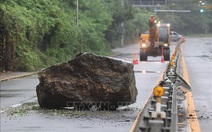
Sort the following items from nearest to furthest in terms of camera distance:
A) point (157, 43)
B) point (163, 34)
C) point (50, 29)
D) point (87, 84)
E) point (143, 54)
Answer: point (87, 84)
point (50, 29)
point (157, 43)
point (163, 34)
point (143, 54)

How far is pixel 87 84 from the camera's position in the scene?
13.9 m

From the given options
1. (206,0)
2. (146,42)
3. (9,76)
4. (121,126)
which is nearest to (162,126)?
(121,126)

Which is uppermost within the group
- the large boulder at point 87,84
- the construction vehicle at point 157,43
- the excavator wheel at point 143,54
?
the large boulder at point 87,84

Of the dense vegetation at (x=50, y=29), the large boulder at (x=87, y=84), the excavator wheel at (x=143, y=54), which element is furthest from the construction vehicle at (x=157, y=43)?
the large boulder at (x=87, y=84)

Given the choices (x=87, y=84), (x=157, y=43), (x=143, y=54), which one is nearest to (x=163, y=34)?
(x=157, y=43)

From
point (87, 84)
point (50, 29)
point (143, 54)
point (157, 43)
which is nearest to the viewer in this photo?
point (87, 84)

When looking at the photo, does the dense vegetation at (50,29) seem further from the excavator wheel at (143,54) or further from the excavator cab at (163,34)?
the excavator cab at (163,34)

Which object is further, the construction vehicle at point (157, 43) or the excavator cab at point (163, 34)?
the excavator cab at point (163, 34)

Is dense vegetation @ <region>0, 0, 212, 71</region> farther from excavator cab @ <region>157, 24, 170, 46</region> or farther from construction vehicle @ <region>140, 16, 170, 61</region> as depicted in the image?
excavator cab @ <region>157, 24, 170, 46</region>

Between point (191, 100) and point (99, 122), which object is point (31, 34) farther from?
point (99, 122)

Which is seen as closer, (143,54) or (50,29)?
(50,29)

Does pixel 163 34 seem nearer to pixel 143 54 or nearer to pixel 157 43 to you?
pixel 157 43

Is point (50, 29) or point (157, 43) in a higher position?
point (50, 29)

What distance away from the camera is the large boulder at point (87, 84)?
13.8 metres
